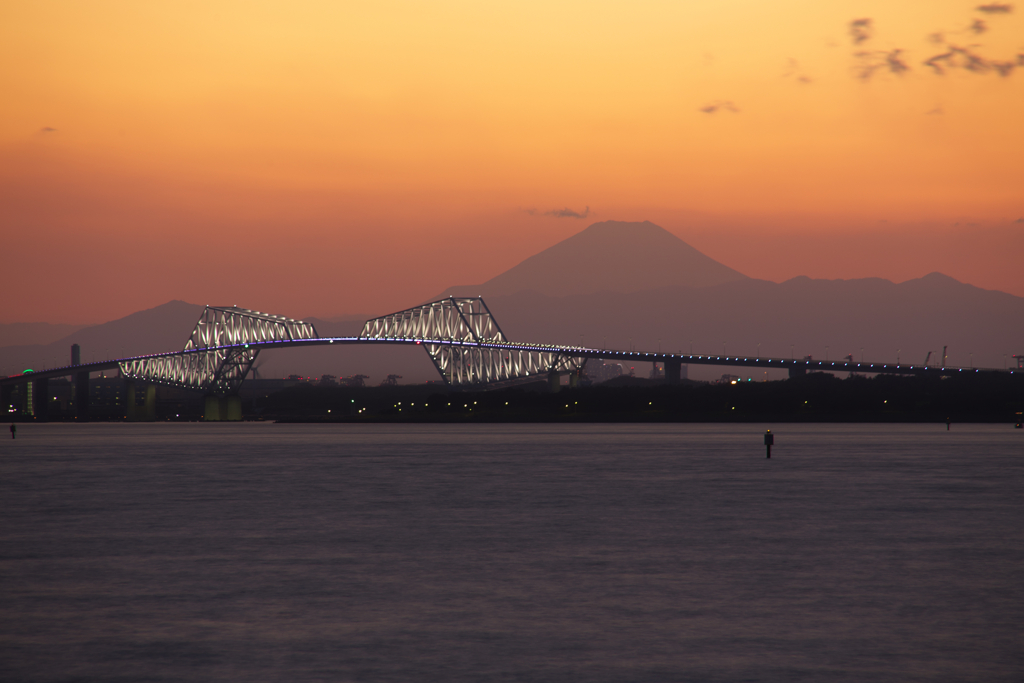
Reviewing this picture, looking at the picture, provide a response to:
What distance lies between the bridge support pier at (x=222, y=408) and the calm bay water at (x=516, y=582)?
160 metres

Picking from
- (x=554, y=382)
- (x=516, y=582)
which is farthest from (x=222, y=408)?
(x=516, y=582)

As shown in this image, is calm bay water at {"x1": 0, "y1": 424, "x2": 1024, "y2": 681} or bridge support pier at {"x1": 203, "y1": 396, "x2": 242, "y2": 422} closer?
calm bay water at {"x1": 0, "y1": 424, "x2": 1024, "y2": 681}

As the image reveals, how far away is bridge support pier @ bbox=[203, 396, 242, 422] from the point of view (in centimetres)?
19138

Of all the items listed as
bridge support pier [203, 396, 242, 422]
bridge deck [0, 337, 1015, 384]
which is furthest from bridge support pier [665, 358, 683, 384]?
bridge support pier [203, 396, 242, 422]

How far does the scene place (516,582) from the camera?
55.0 ft

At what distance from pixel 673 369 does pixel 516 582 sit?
560ft

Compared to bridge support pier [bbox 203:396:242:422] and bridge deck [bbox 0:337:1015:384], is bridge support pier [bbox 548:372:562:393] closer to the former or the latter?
bridge deck [bbox 0:337:1015:384]

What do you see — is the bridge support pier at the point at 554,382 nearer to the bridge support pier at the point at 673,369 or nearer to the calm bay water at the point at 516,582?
the bridge support pier at the point at 673,369

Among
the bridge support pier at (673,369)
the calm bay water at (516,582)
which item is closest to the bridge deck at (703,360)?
the bridge support pier at (673,369)

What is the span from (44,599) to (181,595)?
74.8 inches

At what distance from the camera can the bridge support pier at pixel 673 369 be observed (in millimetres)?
184125

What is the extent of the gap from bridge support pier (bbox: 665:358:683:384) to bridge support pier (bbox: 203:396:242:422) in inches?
3000

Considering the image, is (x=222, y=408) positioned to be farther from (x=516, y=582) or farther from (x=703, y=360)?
(x=516, y=582)

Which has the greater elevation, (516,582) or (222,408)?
(222,408)
